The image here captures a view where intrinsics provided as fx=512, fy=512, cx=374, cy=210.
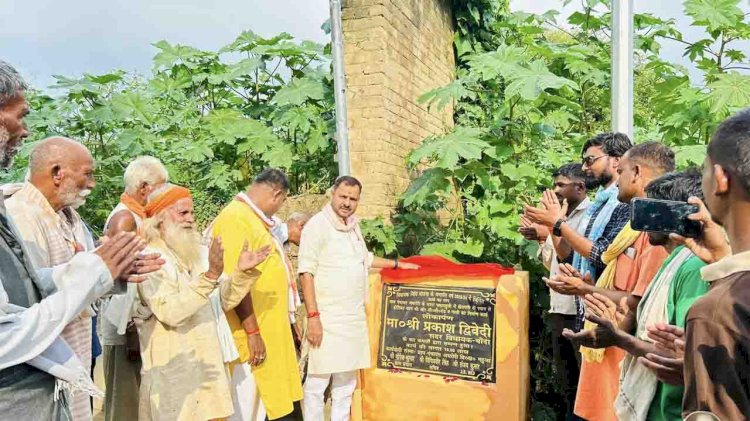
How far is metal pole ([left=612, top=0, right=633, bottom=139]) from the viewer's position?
3.31m

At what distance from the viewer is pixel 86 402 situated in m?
2.36

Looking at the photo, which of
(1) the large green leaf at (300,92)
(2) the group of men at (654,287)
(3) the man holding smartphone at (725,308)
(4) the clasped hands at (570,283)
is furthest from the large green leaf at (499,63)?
(3) the man holding smartphone at (725,308)

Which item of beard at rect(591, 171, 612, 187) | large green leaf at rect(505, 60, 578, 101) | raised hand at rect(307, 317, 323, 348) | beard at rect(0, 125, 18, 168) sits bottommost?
A: raised hand at rect(307, 317, 323, 348)

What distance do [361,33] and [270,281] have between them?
8.62 feet

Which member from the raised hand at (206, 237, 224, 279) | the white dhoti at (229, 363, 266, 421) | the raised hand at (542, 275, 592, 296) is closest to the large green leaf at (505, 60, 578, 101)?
the raised hand at (542, 275, 592, 296)

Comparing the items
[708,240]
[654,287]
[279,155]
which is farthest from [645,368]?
[279,155]

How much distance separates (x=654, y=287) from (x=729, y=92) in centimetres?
244

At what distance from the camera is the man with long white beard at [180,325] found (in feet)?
8.43

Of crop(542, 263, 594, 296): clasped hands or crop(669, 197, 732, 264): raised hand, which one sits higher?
crop(669, 197, 732, 264): raised hand

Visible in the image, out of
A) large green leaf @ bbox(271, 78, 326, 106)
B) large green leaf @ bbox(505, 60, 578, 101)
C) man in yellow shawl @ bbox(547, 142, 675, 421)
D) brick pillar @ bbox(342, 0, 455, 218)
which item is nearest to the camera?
man in yellow shawl @ bbox(547, 142, 675, 421)

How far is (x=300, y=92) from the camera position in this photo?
212 inches

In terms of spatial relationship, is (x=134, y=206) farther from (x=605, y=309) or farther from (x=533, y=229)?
(x=605, y=309)

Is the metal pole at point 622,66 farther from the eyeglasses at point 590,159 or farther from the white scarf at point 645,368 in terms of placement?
the white scarf at point 645,368

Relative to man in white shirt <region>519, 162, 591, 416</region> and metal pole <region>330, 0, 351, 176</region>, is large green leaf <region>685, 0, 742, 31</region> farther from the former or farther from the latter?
metal pole <region>330, 0, 351, 176</region>
